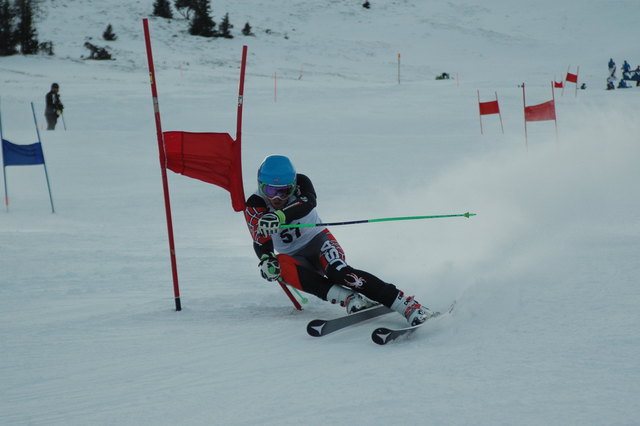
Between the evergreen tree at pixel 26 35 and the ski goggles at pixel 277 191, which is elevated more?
the evergreen tree at pixel 26 35

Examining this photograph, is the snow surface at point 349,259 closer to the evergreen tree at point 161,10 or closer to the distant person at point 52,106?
the distant person at point 52,106

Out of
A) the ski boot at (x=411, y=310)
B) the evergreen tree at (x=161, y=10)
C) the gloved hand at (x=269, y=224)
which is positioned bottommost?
the ski boot at (x=411, y=310)

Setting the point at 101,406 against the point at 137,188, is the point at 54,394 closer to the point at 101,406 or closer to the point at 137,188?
Answer: the point at 101,406

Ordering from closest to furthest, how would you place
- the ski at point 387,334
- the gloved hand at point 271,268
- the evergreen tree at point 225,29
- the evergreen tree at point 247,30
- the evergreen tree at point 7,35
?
1. the ski at point 387,334
2. the gloved hand at point 271,268
3. the evergreen tree at point 7,35
4. the evergreen tree at point 225,29
5. the evergreen tree at point 247,30

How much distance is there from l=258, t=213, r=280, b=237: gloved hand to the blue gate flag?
20.6ft

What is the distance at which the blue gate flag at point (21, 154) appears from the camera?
9055mm

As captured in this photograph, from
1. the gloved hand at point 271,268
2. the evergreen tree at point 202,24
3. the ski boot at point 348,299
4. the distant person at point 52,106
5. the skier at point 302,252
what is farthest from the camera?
the evergreen tree at point 202,24

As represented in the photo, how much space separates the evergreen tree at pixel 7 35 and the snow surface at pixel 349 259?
30.8 feet

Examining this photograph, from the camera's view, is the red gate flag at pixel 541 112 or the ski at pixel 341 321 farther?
the red gate flag at pixel 541 112

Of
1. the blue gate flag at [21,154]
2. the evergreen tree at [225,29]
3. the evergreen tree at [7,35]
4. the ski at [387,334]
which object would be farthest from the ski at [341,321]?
the evergreen tree at [225,29]

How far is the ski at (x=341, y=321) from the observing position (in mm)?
3779

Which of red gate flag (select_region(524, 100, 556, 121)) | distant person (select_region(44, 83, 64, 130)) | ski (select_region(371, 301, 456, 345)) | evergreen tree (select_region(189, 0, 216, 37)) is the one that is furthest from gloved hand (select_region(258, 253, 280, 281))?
evergreen tree (select_region(189, 0, 216, 37))

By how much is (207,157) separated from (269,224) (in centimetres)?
97

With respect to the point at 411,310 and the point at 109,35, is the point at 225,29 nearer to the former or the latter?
the point at 109,35
